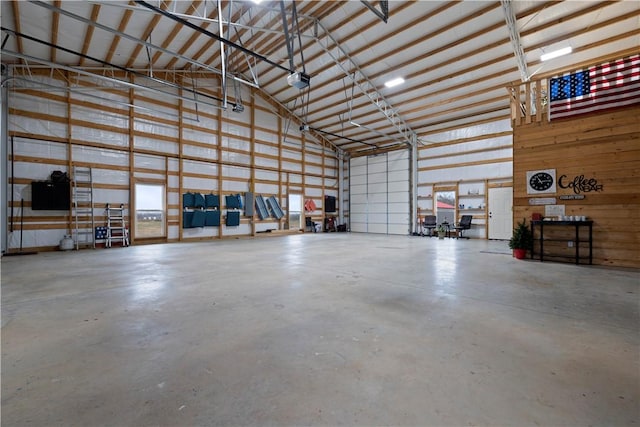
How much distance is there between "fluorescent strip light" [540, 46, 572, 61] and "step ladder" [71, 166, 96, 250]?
13.6 metres

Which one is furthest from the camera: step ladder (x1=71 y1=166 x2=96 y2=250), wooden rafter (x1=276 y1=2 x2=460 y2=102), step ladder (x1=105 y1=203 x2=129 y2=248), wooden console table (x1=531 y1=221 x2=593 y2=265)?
step ladder (x1=105 y1=203 x2=129 y2=248)

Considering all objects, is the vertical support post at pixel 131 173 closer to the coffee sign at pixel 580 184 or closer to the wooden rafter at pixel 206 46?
the wooden rafter at pixel 206 46

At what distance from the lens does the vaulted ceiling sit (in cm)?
656

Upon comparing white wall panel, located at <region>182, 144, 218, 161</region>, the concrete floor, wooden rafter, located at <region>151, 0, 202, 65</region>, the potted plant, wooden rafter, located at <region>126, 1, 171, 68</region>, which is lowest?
the concrete floor

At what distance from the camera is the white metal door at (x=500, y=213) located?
434 inches

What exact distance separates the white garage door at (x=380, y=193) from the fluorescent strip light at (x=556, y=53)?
6.57 meters

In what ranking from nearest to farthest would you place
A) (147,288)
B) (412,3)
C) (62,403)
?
(62,403) < (147,288) < (412,3)

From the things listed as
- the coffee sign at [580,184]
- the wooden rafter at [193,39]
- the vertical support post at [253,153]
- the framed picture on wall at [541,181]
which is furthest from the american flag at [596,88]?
the vertical support post at [253,153]

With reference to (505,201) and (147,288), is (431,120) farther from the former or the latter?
(147,288)

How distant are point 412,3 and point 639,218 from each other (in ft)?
22.1

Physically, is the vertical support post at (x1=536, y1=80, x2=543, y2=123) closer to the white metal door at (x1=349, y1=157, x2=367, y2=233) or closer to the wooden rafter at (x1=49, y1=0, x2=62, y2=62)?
the white metal door at (x1=349, y1=157, x2=367, y2=233)

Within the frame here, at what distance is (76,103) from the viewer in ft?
28.5

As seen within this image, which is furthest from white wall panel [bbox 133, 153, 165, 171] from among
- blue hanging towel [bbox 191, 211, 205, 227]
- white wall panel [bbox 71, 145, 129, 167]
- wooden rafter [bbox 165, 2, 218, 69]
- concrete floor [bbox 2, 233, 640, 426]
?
concrete floor [bbox 2, 233, 640, 426]

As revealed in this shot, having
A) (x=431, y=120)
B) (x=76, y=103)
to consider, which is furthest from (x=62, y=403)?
(x=431, y=120)
